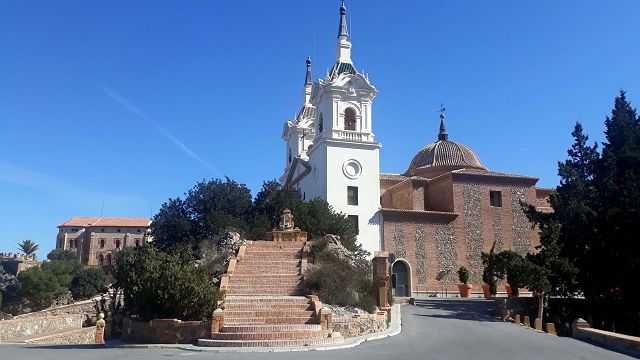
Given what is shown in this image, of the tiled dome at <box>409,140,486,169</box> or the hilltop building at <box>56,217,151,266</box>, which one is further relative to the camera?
the hilltop building at <box>56,217,151,266</box>

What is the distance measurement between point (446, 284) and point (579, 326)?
20013 mm

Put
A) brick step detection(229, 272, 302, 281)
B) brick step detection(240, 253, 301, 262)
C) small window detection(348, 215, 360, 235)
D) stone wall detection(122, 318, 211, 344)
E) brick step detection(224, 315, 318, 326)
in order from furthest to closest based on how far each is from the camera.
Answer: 1. small window detection(348, 215, 360, 235)
2. brick step detection(240, 253, 301, 262)
3. brick step detection(229, 272, 302, 281)
4. brick step detection(224, 315, 318, 326)
5. stone wall detection(122, 318, 211, 344)

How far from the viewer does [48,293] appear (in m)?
51.2

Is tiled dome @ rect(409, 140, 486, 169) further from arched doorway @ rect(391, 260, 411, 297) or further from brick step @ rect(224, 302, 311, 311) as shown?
brick step @ rect(224, 302, 311, 311)

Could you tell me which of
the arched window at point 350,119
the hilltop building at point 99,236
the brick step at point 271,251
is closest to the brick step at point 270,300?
the brick step at point 271,251

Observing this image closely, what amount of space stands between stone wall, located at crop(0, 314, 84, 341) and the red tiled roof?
5696 centimetres

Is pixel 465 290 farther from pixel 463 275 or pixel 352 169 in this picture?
pixel 352 169

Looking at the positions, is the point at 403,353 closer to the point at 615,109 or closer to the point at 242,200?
the point at 242,200

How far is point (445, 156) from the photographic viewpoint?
150 feet

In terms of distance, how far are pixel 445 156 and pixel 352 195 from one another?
12919mm

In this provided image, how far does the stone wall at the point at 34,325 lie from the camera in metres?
28.3

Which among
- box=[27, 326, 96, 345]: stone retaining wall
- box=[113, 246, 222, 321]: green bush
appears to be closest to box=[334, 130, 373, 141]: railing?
box=[27, 326, 96, 345]: stone retaining wall

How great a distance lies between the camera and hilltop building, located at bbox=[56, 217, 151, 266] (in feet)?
290

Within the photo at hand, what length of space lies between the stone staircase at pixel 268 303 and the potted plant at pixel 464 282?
16176 millimetres
